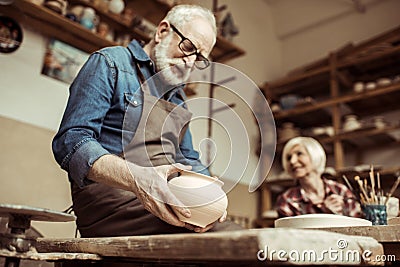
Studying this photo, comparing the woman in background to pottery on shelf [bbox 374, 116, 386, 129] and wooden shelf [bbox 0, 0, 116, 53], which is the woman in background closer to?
pottery on shelf [bbox 374, 116, 386, 129]

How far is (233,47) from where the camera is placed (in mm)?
3555

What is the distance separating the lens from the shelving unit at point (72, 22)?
251cm

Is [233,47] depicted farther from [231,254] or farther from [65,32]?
[231,254]

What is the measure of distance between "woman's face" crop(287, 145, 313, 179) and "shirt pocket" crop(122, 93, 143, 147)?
5.39 ft

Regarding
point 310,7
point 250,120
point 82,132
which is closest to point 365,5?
point 310,7

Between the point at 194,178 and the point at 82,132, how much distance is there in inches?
13.6

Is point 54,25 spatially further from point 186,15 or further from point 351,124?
point 351,124

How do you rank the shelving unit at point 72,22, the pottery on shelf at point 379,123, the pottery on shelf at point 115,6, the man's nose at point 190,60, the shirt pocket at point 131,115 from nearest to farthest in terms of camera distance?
the shirt pocket at point 131,115, the man's nose at point 190,60, the shelving unit at point 72,22, the pottery on shelf at point 115,6, the pottery on shelf at point 379,123

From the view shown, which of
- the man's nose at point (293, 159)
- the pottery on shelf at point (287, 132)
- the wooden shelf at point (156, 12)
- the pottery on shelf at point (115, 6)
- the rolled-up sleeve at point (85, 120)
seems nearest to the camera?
the rolled-up sleeve at point (85, 120)

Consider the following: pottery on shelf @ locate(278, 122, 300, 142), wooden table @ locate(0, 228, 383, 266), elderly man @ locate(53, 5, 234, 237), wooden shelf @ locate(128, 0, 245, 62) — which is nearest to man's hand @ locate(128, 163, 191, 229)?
elderly man @ locate(53, 5, 234, 237)

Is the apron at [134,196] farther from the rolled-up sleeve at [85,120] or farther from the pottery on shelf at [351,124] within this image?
the pottery on shelf at [351,124]

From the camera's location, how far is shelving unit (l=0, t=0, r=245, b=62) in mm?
2510

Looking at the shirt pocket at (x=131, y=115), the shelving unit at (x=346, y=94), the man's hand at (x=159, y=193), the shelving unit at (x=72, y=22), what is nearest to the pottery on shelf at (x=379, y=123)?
the shelving unit at (x=346, y=94)

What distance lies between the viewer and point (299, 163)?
2.74m
